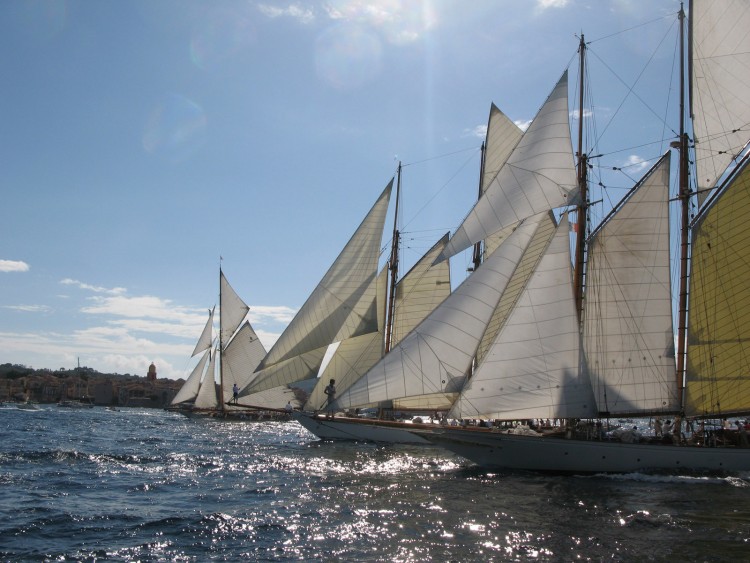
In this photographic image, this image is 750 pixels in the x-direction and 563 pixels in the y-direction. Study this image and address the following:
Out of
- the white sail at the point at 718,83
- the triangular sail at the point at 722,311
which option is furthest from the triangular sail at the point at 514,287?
the white sail at the point at 718,83

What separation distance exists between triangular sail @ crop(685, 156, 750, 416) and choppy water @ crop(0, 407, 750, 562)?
3304 mm

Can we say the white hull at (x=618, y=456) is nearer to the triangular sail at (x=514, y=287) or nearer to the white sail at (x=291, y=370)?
the triangular sail at (x=514, y=287)

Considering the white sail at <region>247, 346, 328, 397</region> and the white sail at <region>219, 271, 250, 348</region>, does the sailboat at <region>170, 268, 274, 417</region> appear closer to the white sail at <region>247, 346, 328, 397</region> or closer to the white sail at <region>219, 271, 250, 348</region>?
the white sail at <region>219, 271, 250, 348</region>

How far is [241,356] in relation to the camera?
229ft

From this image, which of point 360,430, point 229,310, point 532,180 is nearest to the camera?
point 532,180

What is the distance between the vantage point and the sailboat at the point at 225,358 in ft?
228

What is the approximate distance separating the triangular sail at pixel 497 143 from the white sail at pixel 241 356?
116 ft

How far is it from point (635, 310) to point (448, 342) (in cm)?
808

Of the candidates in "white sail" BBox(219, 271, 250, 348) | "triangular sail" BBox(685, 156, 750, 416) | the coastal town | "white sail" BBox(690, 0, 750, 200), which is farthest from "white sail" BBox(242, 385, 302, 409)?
the coastal town

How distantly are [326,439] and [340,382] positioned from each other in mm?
3817

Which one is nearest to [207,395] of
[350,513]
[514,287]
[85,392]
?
[514,287]

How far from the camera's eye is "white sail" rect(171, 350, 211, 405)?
7362cm

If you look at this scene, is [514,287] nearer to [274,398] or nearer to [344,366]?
[344,366]

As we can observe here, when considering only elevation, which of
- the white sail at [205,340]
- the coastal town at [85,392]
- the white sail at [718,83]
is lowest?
the coastal town at [85,392]
